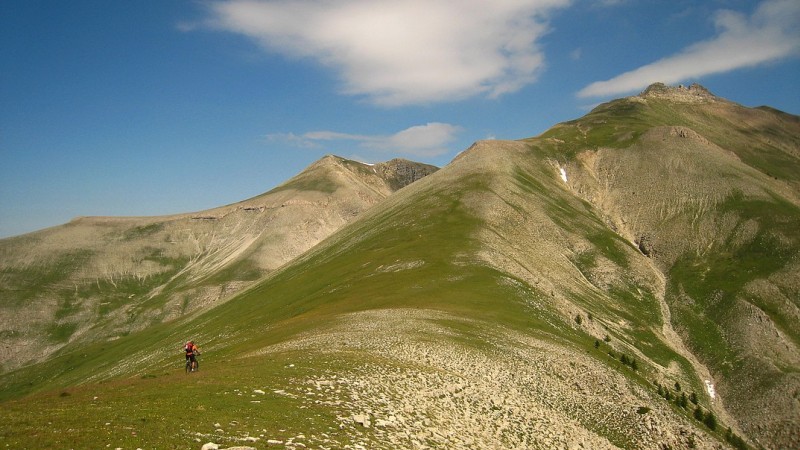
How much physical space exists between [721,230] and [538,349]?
12372 centimetres

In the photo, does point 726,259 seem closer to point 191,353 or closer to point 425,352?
point 425,352

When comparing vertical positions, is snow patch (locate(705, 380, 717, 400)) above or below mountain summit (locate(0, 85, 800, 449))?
below

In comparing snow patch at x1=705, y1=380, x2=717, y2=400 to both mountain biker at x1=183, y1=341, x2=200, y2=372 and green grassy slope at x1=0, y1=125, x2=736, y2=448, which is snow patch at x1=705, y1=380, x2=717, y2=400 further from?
mountain biker at x1=183, y1=341, x2=200, y2=372

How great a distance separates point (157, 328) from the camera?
454 ft

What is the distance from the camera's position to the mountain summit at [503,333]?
25672 mm

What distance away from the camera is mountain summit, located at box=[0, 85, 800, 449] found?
25672mm

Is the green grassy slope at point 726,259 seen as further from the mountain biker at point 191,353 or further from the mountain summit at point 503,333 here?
the mountain biker at point 191,353

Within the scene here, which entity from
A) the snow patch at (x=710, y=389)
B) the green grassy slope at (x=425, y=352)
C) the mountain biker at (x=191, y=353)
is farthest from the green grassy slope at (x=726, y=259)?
the mountain biker at (x=191, y=353)

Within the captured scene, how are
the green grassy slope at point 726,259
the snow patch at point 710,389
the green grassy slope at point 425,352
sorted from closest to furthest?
the green grassy slope at point 425,352, the snow patch at point 710,389, the green grassy slope at point 726,259

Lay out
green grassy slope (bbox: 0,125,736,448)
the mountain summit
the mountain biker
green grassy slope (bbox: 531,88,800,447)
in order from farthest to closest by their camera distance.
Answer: green grassy slope (bbox: 531,88,800,447)
the mountain biker
the mountain summit
green grassy slope (bbox: 0,125,736,448)

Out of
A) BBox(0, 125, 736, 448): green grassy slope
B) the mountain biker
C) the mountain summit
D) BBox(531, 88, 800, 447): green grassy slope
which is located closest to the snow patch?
the mountain summit

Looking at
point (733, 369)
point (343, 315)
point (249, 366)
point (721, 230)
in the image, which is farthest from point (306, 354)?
point (721, 230)

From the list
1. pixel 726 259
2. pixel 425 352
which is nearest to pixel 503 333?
pixel 425 352

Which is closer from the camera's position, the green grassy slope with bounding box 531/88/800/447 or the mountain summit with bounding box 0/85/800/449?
the mountain summit with bounding box 0/85/800/449
